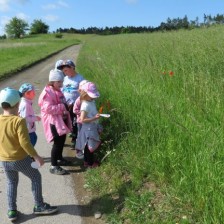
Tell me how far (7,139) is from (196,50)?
3.98 m

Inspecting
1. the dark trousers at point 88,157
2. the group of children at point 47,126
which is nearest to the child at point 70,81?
the group of children at point 47,126

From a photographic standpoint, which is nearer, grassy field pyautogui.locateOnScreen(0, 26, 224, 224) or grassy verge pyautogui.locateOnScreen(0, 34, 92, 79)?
grassy field pyautogui.locateOnScreen(0, 26, 224, 224)

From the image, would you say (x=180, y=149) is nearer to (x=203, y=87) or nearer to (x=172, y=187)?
(x=172, y=187)

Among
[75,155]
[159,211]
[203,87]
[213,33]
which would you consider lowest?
[75,155]

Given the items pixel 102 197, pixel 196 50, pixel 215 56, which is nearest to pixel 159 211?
pixel 102 197

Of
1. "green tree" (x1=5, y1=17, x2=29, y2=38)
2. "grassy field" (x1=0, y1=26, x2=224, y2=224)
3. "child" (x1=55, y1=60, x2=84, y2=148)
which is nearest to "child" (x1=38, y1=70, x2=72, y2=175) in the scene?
"grassy field" (x1=0, y1=26, x2=224, y2=224)

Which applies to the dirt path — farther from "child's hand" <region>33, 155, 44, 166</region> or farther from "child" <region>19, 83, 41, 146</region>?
"child" <region>19, 83, 41, 146</region>

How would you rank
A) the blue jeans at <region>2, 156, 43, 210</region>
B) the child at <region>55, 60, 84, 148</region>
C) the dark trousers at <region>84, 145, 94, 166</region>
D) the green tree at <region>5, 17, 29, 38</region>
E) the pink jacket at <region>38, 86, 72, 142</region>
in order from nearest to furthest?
the blue jeans at <region>2, 156, 43, 210</region> → the pink jacket at <region>38, 86, 72, 142</region> → the dark trousers at <region>84, 145, 94, 166</region> → the child at <region>55, 60, 84, 148</region> → the green tree at <region>5, 17, 29, 38</region>

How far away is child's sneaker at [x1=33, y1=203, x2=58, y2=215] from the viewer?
3.91m

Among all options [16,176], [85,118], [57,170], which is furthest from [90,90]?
[16,176]

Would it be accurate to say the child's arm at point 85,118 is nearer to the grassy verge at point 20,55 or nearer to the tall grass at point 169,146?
the tall grass at point 169,146

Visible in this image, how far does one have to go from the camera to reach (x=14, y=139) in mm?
3678

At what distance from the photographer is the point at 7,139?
3.67 meters

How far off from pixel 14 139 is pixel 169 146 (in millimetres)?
1634
